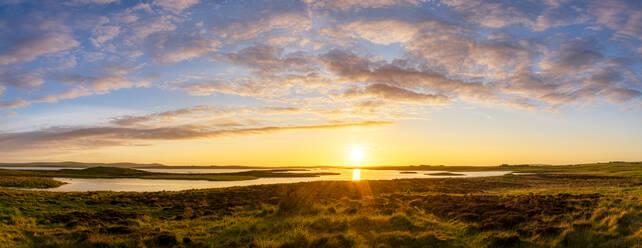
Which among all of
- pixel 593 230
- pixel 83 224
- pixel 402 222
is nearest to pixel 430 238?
pixel 402 222

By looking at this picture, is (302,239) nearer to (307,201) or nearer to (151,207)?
(307,201)

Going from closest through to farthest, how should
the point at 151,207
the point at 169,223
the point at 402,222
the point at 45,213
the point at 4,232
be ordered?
the point at 4,232 → the point at 402,222 → the point at 169,223 → the point at 45,213 → the point at 151,207

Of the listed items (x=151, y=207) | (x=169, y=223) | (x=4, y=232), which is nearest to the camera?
(x=4, y=232)

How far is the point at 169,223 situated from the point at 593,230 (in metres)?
22.8

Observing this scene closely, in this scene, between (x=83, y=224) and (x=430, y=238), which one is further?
(x=83, y=224)

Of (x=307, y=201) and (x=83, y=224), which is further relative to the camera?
(x=307, y=201)

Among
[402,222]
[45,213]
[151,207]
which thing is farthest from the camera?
[151,207]

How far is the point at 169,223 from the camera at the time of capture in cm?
2225

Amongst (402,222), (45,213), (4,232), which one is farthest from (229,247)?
(45,213)

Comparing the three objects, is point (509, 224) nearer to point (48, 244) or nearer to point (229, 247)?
point (229, 247)

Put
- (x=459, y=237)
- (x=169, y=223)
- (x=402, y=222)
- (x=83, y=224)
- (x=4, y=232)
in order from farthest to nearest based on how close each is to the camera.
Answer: (x=169, y=223) → (x=83, y=224) → (x=402, y=222) → (x=4, y=232) → (x=459, y=237)

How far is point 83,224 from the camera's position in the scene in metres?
20.8

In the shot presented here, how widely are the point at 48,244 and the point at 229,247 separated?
25.9ft

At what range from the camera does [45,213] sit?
2542cm
